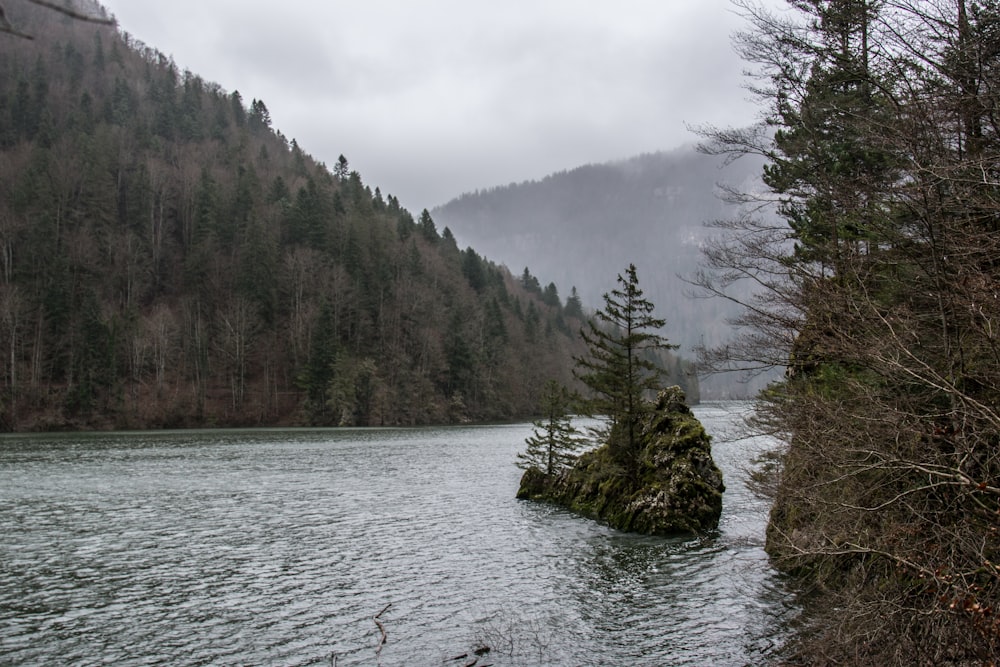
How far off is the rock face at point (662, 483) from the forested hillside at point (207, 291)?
48.0m

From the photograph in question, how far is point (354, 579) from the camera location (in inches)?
636

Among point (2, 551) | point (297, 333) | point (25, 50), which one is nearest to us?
point (2, 551)

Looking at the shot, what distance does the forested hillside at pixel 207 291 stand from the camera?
251ft

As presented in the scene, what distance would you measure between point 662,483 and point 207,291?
Answer: 287 ft

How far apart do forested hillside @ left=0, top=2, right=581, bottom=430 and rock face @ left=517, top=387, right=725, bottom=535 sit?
157 feet

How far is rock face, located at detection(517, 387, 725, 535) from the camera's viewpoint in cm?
2217

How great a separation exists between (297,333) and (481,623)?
83946 millimetres

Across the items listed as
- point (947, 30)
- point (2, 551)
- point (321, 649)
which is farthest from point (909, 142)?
point (2, 551)

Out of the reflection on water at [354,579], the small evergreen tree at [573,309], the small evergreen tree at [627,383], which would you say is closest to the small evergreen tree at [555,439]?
the reflection on water at [354,579]

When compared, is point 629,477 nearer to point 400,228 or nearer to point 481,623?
point 481,623

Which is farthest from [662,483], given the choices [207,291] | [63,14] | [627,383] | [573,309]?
[573,309]

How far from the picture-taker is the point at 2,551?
18.5m

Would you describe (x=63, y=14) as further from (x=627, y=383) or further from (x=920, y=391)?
(x=627, y=383)

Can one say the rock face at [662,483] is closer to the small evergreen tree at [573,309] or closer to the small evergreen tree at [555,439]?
the small evergreen tree at [555,439]
